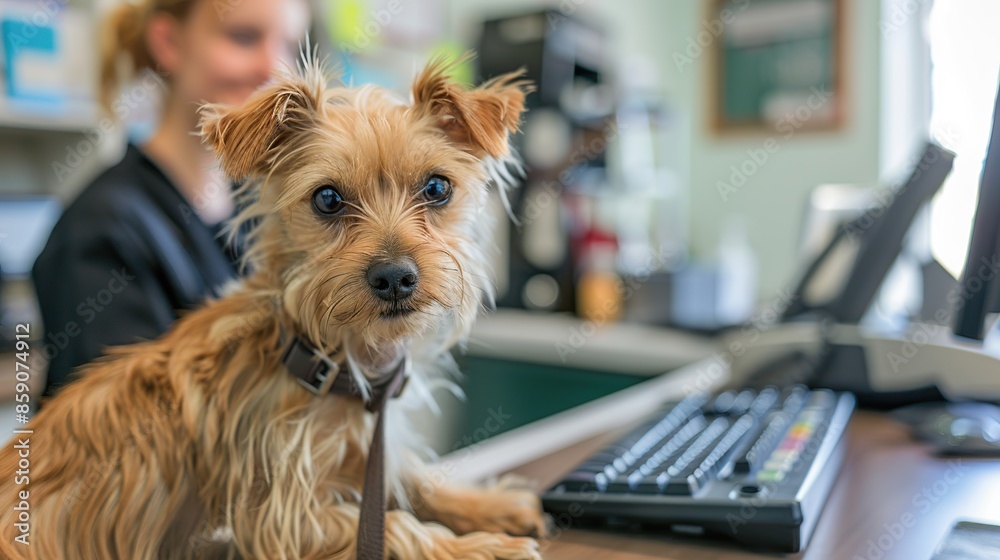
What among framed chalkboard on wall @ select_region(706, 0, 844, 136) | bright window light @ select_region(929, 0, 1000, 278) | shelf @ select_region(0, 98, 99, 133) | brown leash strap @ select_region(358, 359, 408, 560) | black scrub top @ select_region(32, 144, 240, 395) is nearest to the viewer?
brown leash strap @ select_region(358, 359, 408, 560)

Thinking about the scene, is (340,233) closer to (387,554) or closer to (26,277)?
(387,554)

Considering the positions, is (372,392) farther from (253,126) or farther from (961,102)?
(961,102)

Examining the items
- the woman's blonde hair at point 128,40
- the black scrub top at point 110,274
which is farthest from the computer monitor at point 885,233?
the woman's blonde hair at point 128,40

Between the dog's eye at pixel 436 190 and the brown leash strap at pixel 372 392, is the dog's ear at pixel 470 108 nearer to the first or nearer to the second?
the dog's eye at pixel 436 190

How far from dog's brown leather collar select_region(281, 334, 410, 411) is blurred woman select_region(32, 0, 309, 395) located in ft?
1.28

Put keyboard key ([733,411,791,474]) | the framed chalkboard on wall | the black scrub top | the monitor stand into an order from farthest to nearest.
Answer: the framed chalkboard on wall < the monitor stand < the black scrub top < keyboard key ([733,411,791,474])

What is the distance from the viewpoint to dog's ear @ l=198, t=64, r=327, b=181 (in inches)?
25.8

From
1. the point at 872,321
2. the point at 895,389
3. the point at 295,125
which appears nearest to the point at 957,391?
the point at 895,389

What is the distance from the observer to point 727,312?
2979mm

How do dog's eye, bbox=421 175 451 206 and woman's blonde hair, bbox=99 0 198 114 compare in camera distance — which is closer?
dog's eye, bbox=421 175 451 206

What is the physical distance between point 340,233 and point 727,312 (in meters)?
2.55

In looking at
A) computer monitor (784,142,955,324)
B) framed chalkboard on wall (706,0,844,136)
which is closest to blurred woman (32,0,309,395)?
computer monitor (784,142,955,324)

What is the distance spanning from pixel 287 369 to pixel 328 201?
0.17m

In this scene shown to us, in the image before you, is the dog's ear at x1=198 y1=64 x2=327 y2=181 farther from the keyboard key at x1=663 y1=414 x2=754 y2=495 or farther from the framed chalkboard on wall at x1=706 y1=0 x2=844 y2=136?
the framed chalkboard on wall at x1=706 y1=0 x2=844 y2=136
